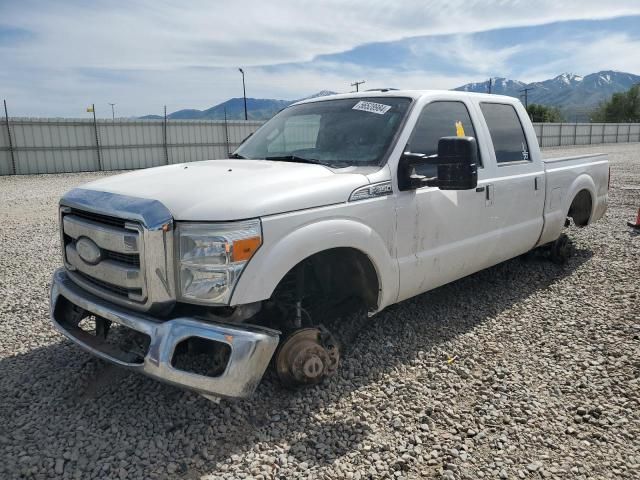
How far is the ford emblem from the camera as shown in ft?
9.61

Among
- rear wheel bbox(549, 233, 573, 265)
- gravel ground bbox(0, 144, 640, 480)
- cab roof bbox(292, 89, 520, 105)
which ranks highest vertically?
cab roof bbox(292, 89, 520, 105)

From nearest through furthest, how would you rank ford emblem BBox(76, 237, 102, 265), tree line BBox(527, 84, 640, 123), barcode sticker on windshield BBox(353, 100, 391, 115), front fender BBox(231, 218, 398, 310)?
front fender BBox(231, 218, 398, 310)
ford emblem BBox(76, 237, 102, 265)
barcode sticker on windshield BBox(353, 100, 391, 115)
tree line BBox(527, 84, 640, 123)

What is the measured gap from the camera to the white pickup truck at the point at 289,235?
261 cm

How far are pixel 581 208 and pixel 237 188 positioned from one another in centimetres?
485

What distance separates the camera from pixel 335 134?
382cm

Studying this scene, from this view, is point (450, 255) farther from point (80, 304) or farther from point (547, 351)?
point (80, 304)

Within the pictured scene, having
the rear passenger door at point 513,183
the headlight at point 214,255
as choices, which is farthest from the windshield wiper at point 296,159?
the rear passenger door at point 513,183

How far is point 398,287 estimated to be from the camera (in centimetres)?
353

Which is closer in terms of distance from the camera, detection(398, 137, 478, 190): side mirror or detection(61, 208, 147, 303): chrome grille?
detection(61, 208, 147, 303): chrome grille

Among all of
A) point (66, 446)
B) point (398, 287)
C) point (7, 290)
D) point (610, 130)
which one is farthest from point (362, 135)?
point (610, 130)

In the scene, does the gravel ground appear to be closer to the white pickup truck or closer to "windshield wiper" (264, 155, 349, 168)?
the white pickup truck

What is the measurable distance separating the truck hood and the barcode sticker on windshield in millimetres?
758

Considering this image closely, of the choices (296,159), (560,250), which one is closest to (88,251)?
(296,159)

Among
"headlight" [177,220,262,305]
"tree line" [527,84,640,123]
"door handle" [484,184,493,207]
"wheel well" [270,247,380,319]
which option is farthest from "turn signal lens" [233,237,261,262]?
"tree line" [527,84,640,123]
